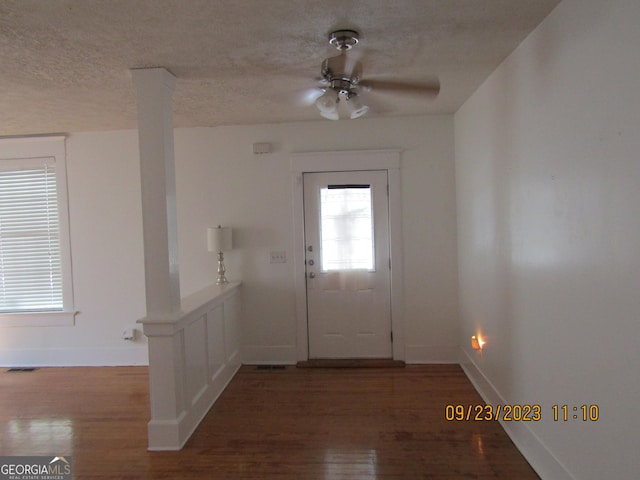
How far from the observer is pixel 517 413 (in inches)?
107

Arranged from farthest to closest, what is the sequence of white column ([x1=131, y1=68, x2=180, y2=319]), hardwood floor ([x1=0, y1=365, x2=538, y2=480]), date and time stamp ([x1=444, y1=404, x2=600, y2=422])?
white column ([x1=131, y1=68, x2=180, y2=319]) → hardwood floor ([x1=0, y1=365, x2=538, y2=480]) → date and time stamp ([x1=444, y1=404, x2=600, y2=422])

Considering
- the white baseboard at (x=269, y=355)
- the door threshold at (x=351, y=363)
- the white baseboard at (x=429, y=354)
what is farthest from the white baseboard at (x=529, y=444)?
the white baseboard at (x=269, y=355)

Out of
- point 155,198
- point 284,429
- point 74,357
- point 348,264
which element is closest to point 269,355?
point 348,264

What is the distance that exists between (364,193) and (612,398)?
2.91m

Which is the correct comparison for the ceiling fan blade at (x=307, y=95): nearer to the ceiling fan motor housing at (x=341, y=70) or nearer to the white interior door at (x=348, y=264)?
the ceiling fan motor housing at (x=341, y=70)

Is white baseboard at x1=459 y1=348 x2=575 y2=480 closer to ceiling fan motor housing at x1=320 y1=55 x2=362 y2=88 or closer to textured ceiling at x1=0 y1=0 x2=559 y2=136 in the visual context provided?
textured ceiling at x1=0 y1=0 x2=559 y2=136

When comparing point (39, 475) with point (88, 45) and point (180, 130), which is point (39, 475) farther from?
point (180, 130)

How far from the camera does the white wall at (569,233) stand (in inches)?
63.1

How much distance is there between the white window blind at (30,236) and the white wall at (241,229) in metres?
0.25

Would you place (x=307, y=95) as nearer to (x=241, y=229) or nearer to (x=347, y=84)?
(x=347, y=84)

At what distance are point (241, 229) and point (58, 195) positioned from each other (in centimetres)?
202

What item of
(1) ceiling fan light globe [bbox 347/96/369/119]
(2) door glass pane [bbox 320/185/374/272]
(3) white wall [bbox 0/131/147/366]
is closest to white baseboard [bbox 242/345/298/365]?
(2) door glass pane [bbox 320/185/374/272]

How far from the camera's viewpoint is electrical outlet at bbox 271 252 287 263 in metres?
4.38

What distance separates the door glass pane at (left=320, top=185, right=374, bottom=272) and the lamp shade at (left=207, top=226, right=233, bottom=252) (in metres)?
0.97
